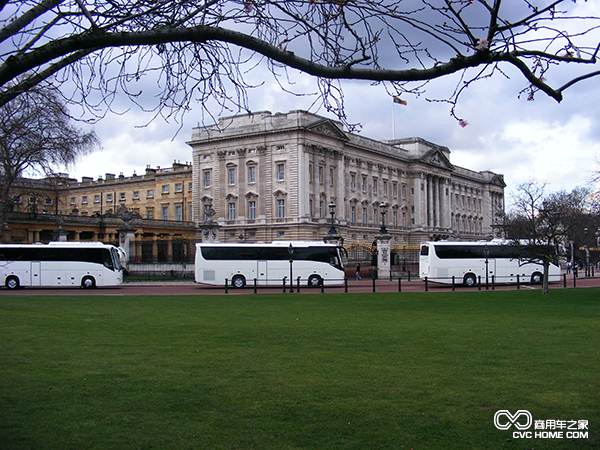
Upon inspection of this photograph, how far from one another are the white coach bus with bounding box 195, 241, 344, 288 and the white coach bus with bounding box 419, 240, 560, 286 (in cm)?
618

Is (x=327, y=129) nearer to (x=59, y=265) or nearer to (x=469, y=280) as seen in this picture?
(x=469, y=280)

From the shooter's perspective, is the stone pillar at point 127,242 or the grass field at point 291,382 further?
the stone pillar at point 127,242

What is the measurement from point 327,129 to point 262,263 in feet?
124

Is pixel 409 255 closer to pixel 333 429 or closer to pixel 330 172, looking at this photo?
pixel 330 172

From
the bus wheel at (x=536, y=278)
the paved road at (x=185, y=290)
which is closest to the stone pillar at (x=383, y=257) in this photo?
the paved road at (x=185, y=290)

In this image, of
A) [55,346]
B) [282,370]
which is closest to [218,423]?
[282,370]

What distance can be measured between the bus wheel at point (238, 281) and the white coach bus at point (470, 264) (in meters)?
11.8

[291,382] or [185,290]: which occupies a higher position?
[291,382]

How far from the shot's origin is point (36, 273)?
3616 centimetres

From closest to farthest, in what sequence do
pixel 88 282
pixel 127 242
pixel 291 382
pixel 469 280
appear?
pixel 291 382 → pixel 88 282 → pixel 469 280 → pixel 127 242

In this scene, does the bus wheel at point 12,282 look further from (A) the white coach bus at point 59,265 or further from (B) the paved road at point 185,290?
(B) the paved road at point 185,290

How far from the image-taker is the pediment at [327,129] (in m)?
70.4

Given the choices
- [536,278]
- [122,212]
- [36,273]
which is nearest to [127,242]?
[36,273]

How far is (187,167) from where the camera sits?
8506 centimetres
